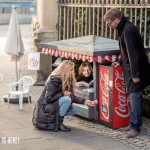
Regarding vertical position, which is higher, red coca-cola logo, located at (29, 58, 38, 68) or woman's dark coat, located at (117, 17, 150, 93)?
woman's dark coat, located at (117, 17, 150, 93)

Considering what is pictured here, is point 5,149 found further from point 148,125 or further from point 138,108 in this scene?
point 148,125

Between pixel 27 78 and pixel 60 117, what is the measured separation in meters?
2.23

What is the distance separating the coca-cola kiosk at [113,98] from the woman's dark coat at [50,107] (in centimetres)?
44

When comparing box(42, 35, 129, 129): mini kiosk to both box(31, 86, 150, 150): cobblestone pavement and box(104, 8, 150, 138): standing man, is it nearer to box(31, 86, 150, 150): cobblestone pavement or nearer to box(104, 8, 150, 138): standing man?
box(31, 86, 150, 150): cobblestone pavement

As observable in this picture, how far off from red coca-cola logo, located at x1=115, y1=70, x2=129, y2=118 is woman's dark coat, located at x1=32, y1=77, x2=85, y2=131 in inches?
22.5

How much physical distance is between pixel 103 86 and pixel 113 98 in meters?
0.34

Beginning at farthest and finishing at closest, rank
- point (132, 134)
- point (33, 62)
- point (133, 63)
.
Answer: point (33, 62), point (132, 134), point (133, 63)

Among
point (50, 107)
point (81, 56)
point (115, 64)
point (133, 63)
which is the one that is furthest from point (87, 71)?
point (133, 63)

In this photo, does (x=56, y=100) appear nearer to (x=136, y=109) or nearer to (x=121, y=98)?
(x=121, y=98)

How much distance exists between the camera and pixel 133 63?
23.0 ft

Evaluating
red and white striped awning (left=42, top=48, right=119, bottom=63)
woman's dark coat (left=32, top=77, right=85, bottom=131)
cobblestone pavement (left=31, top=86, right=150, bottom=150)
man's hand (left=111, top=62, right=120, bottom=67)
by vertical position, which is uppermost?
red and white striped awning (left=42, top=48, right=119, bottom=63)

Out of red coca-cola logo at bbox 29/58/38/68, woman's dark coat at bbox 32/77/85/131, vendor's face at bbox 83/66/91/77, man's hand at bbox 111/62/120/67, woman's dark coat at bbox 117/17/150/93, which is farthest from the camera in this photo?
red coca-cola logo at bbox 29/58/38/68

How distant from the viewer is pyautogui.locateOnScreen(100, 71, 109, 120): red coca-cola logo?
304 inches

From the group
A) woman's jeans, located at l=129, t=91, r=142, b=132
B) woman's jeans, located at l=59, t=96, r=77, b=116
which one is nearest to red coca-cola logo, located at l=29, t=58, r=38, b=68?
woman's jeans, located at l=59, t=96, r=77, b=116
